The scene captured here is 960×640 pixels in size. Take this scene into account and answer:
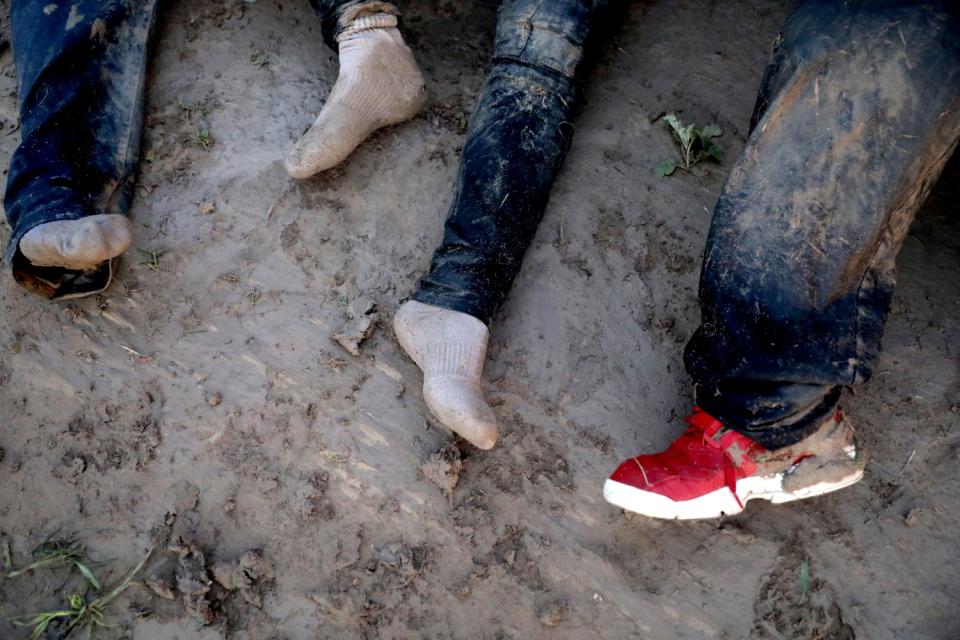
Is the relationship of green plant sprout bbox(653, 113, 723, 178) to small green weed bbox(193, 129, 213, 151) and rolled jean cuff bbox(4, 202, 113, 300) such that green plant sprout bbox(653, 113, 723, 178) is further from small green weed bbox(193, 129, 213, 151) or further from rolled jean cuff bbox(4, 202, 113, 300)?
rolled jean cuff bbox(4, 202, 113, 300)

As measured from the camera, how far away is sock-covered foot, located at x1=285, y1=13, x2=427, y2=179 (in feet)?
7.11

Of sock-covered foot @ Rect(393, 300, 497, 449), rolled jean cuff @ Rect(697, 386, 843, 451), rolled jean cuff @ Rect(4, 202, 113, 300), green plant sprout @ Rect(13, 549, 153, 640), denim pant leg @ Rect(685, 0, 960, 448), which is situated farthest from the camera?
rolled jean cuff @ Rect(4, 202, 113, 300)

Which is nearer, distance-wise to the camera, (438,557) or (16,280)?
(438,557)

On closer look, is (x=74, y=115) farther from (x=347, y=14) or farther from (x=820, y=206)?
(x=820, y=206)

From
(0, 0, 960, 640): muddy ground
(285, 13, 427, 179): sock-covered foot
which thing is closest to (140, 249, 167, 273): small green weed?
(0, 0, 960, 640): muddy ground

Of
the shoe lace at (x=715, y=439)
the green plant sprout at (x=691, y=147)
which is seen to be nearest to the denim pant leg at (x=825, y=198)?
the shoe lace at (x=715, y=439)

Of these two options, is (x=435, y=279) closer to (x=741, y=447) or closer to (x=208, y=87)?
(x=741, y=447)

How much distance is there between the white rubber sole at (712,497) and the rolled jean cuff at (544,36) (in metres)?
1.22

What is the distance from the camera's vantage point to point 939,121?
1.57 metres

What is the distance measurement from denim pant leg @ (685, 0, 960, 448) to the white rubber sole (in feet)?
0.47

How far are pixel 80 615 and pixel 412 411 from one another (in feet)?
3.33

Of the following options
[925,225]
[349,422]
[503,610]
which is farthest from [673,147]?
[503,610]

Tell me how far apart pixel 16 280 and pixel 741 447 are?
201cm

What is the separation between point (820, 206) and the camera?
Result: 5.31 ft
